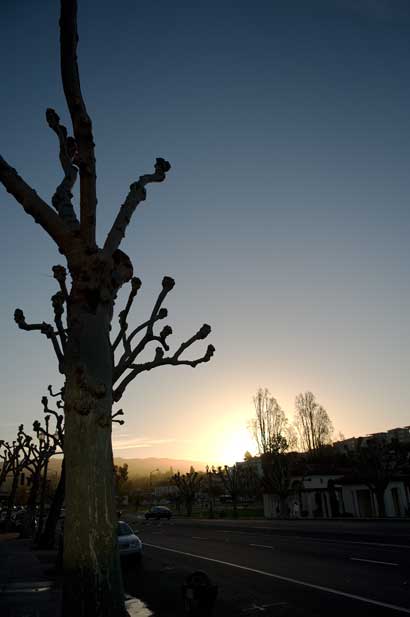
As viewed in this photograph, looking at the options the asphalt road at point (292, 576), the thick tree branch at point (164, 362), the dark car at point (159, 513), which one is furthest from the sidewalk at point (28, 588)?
the dark car at point (159, 513)

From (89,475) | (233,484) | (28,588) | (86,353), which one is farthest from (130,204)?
(233,484)

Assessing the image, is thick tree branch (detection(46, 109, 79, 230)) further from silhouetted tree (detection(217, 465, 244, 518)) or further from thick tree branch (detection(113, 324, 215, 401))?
silhouetted tree (detection(217, 465, 244, 518))

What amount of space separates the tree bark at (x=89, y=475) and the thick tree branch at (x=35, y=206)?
2.20 feet

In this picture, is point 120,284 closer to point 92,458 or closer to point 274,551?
point 92,458

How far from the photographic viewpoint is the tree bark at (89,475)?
11.9 ft

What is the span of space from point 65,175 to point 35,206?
1437 millimetres

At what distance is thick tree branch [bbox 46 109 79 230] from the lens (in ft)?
18.5

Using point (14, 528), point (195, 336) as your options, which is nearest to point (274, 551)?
point (195, 336)

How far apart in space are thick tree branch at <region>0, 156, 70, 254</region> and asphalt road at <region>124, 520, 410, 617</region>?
23.8ft

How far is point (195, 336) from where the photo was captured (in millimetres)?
10078

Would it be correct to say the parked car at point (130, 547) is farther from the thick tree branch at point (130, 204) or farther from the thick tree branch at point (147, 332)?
the thick tree branch at point (130, 204)

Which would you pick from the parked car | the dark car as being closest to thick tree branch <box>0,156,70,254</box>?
the parked car

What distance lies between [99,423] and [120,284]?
6.18 ft

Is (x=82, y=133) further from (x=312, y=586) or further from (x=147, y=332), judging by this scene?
(x=312, y=586)
